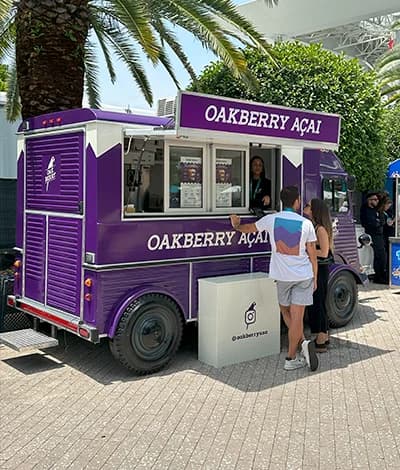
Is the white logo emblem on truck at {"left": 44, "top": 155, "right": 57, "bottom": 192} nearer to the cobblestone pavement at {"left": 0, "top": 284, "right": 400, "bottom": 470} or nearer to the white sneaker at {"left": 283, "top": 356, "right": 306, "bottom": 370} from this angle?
the cobblestone pavement at {"left": 0, "top": 284, "right": 400, "bottom": 470}

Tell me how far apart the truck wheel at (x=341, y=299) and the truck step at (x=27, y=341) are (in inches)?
138

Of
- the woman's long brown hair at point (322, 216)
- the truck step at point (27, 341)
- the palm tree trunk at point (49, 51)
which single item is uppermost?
the palm tree trunk at point (49, 51)

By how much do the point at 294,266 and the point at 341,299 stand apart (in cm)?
215

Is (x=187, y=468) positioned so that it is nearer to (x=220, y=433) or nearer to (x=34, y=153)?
(x=220, y=433)

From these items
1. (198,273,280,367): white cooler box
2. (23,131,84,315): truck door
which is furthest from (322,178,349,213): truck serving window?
(23,131,84,315): truck door

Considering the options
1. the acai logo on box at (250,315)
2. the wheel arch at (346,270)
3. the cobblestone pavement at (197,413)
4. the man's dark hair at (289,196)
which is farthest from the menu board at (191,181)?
the wheel arch at (346,270)

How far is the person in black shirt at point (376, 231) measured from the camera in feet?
37.5

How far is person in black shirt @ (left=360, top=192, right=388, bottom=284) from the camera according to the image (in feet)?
37.5

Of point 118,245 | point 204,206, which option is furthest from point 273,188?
point 118,245

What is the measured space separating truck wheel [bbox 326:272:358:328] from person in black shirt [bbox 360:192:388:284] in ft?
13.2

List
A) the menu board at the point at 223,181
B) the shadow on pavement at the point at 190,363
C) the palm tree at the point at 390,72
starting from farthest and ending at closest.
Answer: the palm tree at the point at 390,72 < the menu board at the point at 223,181 < the shadow on pavement at the point at 190,363

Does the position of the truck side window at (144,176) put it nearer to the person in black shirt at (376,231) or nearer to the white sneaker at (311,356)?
the white sneaker at (311,356)

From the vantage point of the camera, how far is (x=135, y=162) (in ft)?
19.5

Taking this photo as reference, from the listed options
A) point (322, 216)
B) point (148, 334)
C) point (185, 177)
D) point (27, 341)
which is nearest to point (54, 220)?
point (27, 341)
